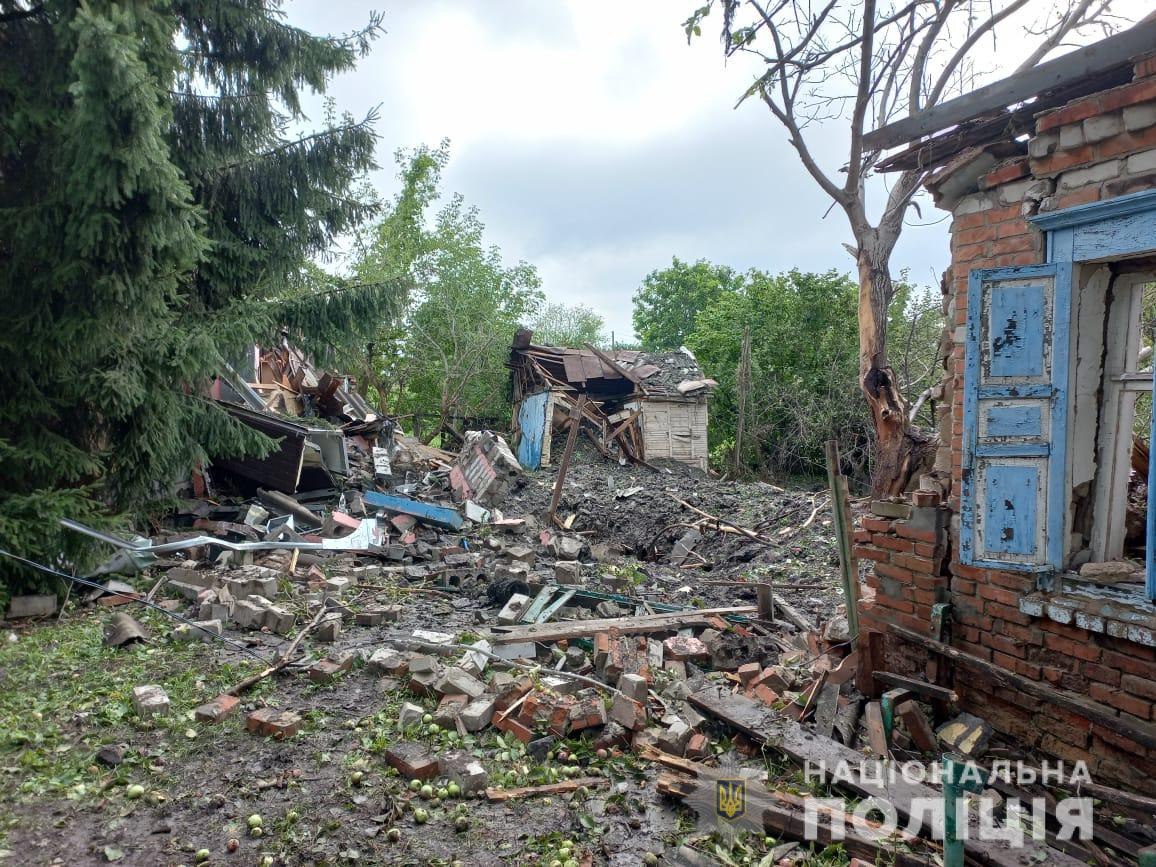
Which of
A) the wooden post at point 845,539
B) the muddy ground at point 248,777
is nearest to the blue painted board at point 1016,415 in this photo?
the wooden post at point 845,539

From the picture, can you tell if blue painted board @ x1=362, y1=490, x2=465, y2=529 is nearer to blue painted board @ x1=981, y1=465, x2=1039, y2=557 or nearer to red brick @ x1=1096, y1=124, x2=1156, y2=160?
blue painted board @ x1=981, y1=465, x2=1039, y2=557

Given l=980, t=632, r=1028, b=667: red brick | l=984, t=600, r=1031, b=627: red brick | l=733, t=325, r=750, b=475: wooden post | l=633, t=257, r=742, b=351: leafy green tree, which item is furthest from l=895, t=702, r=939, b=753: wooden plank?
l=633, t=257, r=742, b=351: leafy green tree

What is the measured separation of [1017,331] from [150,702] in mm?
5680

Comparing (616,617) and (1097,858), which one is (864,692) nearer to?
(1097,858)

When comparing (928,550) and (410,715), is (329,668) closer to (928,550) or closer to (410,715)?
(410,715)

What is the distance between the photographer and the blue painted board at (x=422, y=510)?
10789 millimetres

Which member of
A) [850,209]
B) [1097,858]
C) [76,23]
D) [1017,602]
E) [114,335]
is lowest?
[1097,858]

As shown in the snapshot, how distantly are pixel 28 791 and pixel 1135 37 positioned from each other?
6717mm

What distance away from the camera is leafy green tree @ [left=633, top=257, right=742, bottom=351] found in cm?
4262

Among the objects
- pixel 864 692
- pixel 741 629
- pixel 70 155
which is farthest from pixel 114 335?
pixel 864 692

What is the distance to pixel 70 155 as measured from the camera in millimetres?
5707

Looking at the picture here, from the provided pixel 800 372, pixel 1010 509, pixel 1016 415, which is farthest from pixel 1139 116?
pixel 800 372

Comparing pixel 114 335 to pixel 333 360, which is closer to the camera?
pixel 114 335

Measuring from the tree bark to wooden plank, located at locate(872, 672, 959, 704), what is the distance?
13.1 ft
